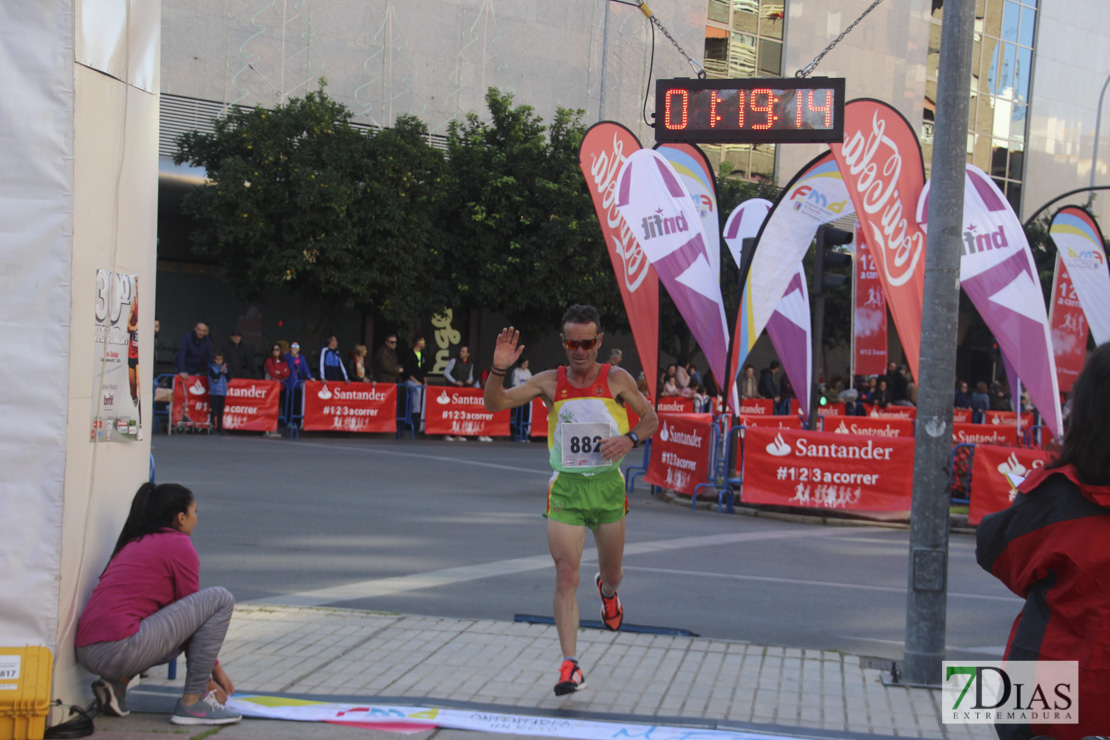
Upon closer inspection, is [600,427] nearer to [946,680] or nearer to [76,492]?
[946,680]

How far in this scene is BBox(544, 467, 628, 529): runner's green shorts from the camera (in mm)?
5594

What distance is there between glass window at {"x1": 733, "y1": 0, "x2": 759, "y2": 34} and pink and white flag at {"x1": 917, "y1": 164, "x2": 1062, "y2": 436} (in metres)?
24.8

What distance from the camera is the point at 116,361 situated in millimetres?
4910

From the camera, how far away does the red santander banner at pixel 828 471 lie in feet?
41.1

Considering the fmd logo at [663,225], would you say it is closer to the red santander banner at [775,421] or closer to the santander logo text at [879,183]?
the santander logo text at [879,183]

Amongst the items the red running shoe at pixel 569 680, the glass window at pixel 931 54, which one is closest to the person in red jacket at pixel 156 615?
the red running shoe at pixel 569 680

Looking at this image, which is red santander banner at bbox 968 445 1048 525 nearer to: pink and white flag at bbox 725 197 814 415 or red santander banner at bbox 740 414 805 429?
pink and white flag at bbox 725 197 814 415

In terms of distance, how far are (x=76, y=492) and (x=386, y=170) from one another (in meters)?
19.6

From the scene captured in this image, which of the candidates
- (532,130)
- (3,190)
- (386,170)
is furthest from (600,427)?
(532,130)

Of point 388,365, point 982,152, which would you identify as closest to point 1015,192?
point 982,152

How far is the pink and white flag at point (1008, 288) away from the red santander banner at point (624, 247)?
3.64 metres

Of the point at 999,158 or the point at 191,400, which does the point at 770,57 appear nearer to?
the point at 999,158

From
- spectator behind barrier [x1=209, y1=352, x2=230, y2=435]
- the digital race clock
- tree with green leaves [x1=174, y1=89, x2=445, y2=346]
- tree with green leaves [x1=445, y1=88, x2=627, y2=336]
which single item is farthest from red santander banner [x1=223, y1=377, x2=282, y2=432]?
the digital race clock

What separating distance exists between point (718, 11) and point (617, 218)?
24531mm
